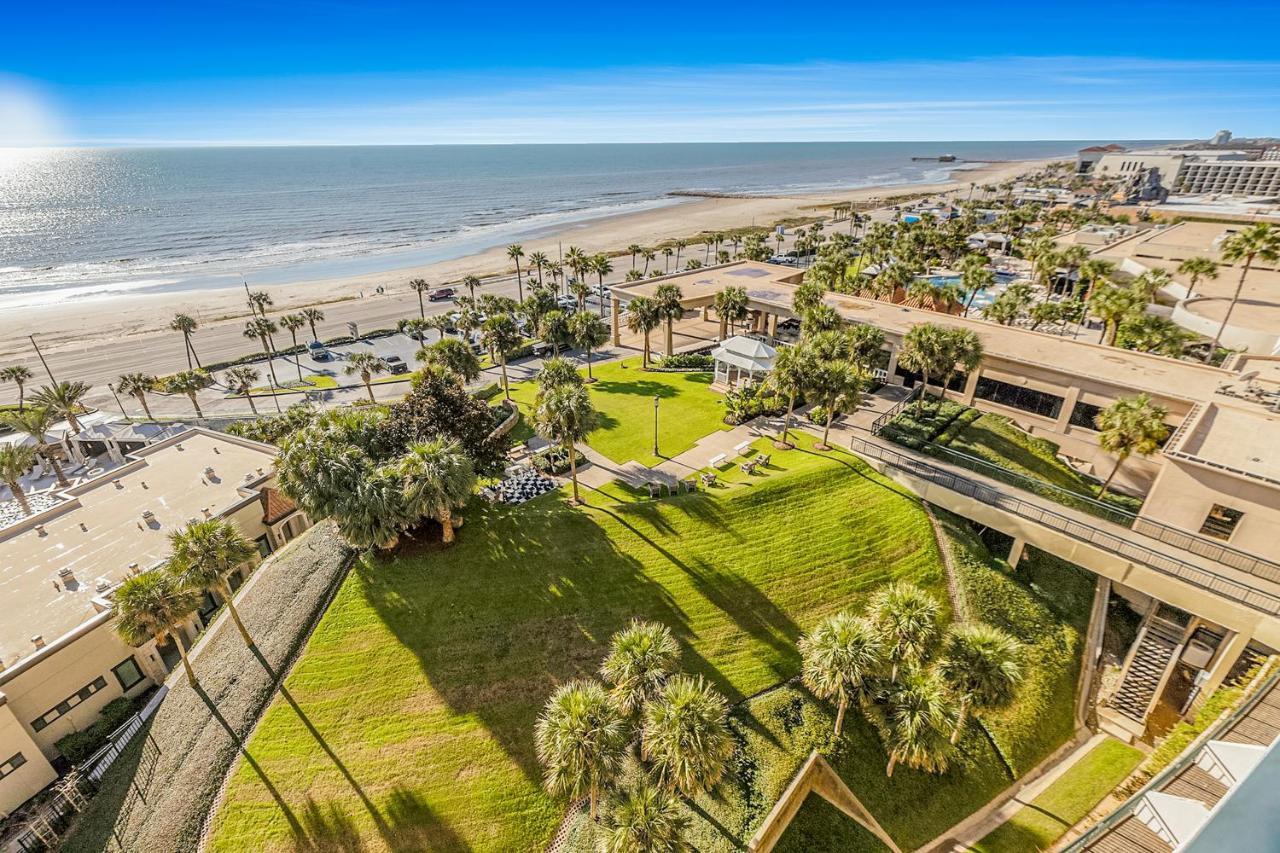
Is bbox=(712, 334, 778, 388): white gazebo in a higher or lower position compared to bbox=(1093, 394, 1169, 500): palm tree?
lower

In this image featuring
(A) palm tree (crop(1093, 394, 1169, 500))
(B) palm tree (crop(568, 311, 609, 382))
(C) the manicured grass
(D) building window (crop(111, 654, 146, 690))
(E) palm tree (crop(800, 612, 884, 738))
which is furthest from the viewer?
(B) palm tree (crop(568, 311, 609, 382))

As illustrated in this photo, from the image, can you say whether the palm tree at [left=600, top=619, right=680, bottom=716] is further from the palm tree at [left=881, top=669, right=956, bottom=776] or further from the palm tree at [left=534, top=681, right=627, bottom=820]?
the palm tree at [left=881, top=669, right=956, bottom=776]

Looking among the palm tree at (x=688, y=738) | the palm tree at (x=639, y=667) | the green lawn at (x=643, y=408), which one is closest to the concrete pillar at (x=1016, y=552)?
the green lawn at (x=643, y=408)

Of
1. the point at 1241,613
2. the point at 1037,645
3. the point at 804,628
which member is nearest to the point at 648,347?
the point at 804,628

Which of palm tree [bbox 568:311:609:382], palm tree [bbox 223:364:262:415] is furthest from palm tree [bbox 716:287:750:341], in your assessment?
palm tree [bbox 223:364:262:415]

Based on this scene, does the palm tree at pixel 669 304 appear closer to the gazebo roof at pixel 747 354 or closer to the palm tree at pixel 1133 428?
the gazebo roof at pixel 747 354

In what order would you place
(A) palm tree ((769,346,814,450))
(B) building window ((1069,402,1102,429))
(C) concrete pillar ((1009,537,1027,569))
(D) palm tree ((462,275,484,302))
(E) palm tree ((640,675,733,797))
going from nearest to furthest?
1. (E) palm tree ((640,675,733,797))
2. (C) concrete pillar ((1009,537,1027,569))
3. (A) palm tree ((769,346,814,450))
4. (B) building window ((1069,402,1102,429))
5. (D) palm tree ((462,275,484,302))

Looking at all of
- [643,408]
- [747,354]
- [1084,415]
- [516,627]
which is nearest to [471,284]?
[643,408]
